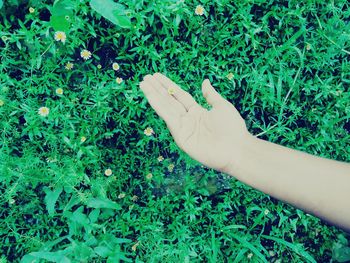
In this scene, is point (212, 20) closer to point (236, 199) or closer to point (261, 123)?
point (261, 123)

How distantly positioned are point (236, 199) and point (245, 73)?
40.0 inches

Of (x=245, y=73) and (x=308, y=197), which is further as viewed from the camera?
(x=245, y=73)

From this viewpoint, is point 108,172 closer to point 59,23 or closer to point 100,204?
point 100,204

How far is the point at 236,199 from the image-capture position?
9.73 feet

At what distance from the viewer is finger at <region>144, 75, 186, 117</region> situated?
93.0 inches

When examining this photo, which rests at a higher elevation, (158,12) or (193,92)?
(158,12)

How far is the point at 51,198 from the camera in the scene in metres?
2.58

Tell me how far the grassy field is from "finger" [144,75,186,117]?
0.28m

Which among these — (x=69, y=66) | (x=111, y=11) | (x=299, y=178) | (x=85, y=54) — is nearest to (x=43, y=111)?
(x=69, y=66)

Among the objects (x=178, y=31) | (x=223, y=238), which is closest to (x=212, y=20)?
(x=178, y=31)

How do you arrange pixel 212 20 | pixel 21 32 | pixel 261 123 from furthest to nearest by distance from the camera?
pixel 261 123 → pixel 212 20 → pixel 21 32

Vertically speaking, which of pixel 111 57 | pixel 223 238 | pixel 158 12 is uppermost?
pixel 158 12

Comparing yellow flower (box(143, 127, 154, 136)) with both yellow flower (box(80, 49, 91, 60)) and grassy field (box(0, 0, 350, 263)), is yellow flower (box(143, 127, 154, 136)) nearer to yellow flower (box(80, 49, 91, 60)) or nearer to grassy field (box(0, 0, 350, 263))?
grassy field (box(0, 0, 350, 263))

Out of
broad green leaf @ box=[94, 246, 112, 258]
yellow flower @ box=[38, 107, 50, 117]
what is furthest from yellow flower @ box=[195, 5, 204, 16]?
broad green leaf @ box=[94, 246, 112, 258]
